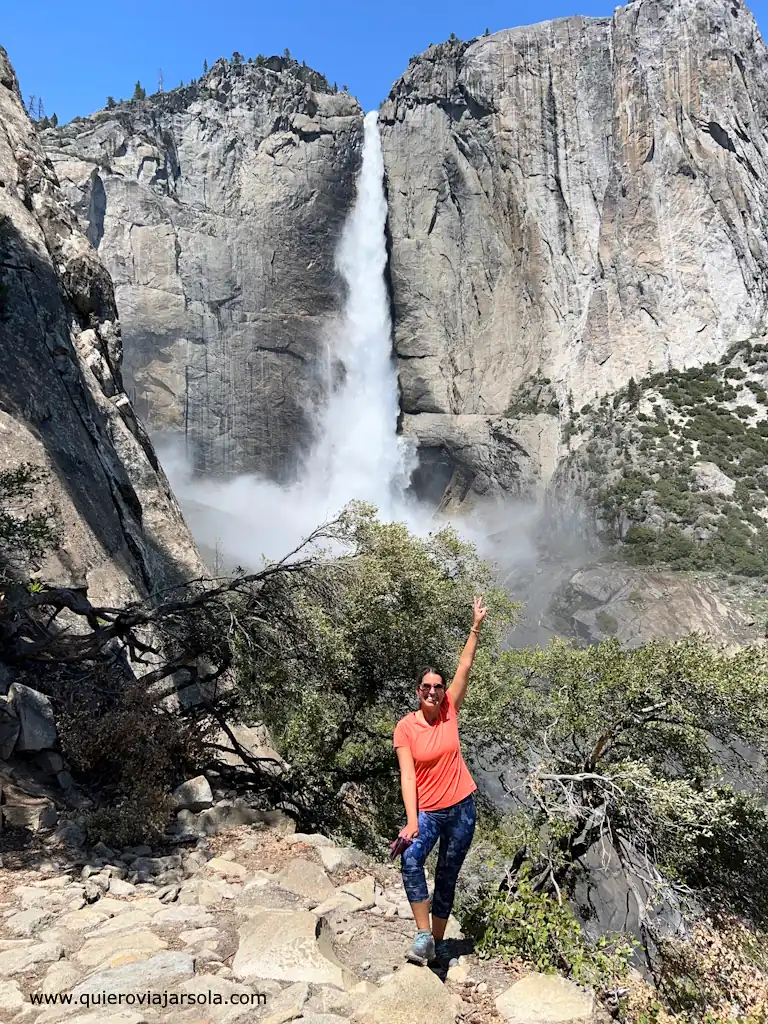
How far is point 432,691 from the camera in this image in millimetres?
4398

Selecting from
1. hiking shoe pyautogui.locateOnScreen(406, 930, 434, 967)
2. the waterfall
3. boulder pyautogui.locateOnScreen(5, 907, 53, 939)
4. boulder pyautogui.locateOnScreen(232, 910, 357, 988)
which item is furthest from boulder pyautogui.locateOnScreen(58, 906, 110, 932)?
the waterfall

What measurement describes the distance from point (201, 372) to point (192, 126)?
22.6 metres

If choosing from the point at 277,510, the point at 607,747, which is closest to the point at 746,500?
the point at 277,510

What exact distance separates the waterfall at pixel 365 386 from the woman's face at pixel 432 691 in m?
52.7

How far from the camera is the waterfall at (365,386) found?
190ft

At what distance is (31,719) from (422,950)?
4.73m

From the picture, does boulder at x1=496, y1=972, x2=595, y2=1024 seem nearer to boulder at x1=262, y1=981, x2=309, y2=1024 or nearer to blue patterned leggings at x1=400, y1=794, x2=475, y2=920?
blue patterned leggings at x1=400, y1=794, x2=475, y2=920

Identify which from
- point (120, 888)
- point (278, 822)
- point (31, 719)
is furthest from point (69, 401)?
point (120, 888)

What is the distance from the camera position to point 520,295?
58.5 m

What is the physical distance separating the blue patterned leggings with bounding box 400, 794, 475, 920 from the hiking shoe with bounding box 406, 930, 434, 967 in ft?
0.73

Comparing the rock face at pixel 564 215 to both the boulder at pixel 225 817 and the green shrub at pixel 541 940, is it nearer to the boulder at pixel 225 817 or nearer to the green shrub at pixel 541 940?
the boulder at pixel 225 817

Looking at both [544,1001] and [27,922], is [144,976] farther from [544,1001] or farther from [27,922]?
[544,1001]

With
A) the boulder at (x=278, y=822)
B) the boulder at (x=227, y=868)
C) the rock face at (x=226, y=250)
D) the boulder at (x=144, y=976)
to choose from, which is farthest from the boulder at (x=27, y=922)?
the rock face at (x=226, y=250)

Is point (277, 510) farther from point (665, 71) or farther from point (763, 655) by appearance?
point (763, 655)
